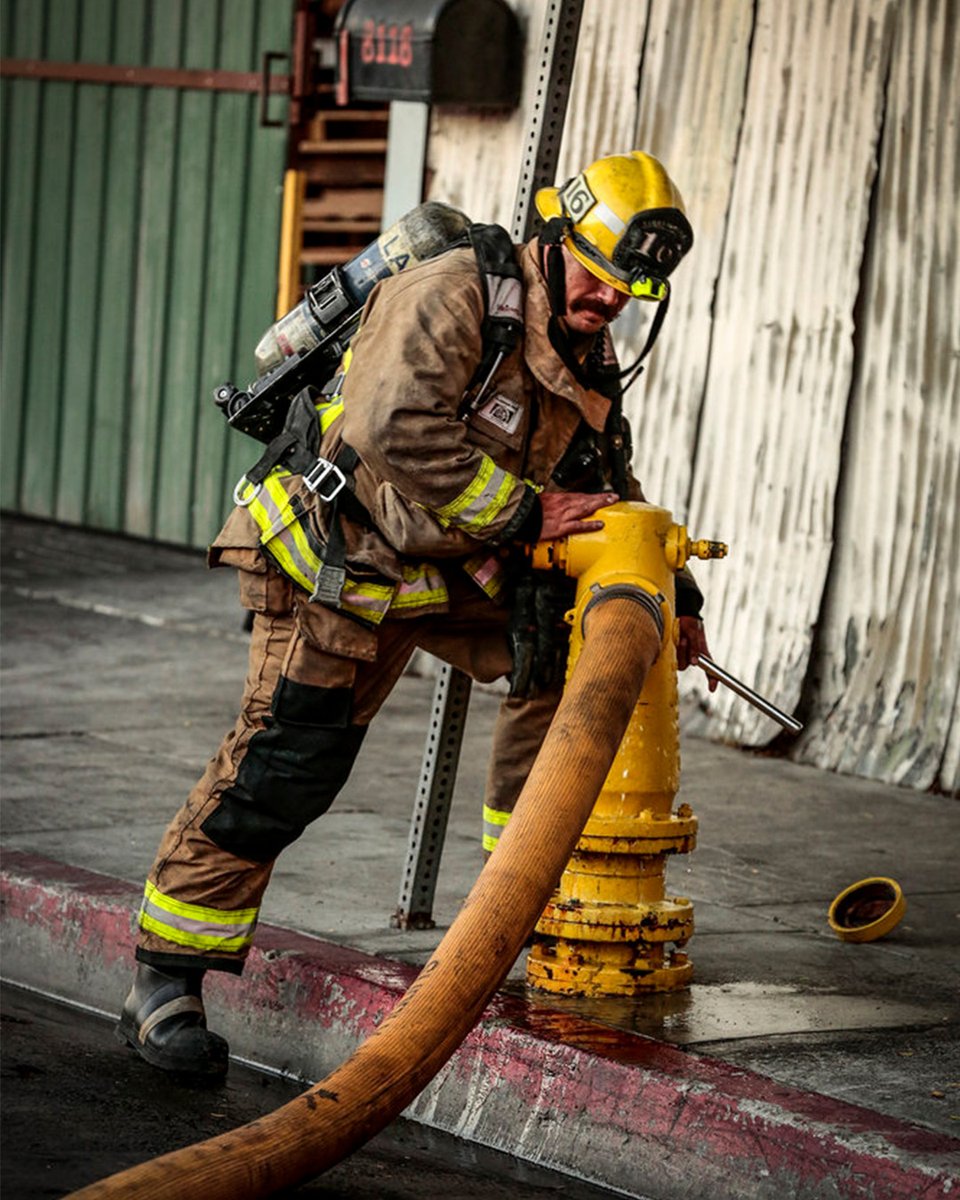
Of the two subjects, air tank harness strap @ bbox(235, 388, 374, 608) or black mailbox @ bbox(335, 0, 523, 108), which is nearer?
air tank harness strap @ bbox(235, 388, 374, 608)

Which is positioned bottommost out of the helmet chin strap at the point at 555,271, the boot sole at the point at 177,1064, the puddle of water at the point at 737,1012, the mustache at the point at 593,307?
the boot sole at the point at 177,1064

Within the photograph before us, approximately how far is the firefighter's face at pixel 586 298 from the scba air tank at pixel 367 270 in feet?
0.97

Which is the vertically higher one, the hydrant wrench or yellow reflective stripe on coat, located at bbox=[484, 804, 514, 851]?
the hydrant wrench

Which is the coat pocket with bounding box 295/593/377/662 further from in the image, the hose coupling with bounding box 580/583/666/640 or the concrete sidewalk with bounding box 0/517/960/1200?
the concrete sidewalk with bounding box 0/517/960/1200

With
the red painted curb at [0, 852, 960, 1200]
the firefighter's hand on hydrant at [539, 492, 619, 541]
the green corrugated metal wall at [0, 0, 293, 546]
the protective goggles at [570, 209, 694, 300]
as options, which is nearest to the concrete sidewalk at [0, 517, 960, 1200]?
the red painted curb at [0, 852, 960, 1200]

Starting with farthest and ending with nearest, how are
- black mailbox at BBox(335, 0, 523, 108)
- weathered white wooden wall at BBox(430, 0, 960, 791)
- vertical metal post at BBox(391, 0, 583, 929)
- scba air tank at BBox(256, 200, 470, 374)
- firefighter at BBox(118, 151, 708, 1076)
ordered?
black mailbox at BBox(335, 0, 523, 108) → weathered white wooden wall at BBox(430, 0, 960, 791) → vertical metal post at BBox(391, 0, 583, 929) → scba air tank at BBox(256, 200, 470, 374) → firefighter at BBox(118, 151, 708, 1076)

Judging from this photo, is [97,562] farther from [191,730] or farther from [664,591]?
[664,591]

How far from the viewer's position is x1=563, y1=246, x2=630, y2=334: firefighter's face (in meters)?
4.96

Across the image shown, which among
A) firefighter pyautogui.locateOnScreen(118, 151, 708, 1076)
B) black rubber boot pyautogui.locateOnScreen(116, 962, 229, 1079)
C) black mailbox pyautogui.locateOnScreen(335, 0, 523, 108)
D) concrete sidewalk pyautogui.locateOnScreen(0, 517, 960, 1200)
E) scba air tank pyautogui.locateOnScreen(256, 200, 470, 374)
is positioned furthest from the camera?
black mailbox pyautogui.locateOnScreen(335, 0, 523, 108)

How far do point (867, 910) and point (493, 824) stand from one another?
1.12 m

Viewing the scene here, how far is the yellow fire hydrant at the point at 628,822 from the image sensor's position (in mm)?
4965

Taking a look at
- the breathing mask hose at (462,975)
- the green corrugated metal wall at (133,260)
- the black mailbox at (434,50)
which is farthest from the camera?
the green corrugated metal wall at (133,260)

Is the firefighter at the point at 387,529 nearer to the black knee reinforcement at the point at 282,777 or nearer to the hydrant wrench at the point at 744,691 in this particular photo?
the black knee reinforcement at the point at 282,777

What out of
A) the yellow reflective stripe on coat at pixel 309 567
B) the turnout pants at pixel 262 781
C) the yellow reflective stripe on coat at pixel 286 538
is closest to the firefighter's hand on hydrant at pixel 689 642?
the yellow reflective stripe on coat at pixel 309 567
